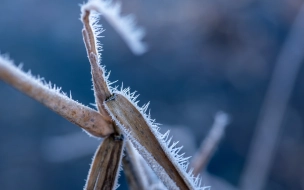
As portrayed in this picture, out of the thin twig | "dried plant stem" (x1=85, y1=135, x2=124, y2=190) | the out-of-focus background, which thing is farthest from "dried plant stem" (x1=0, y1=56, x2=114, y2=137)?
the thin twig

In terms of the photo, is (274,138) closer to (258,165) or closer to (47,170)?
(258,165)

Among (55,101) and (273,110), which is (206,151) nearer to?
(55,101)

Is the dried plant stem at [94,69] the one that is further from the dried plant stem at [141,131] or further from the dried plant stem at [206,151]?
the dried plant stem at [206,151]

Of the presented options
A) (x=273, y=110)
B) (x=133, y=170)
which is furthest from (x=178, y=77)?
(x=133, y=170)

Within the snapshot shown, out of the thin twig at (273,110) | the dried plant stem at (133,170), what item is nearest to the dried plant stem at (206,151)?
the dried plant stem at (133,170)

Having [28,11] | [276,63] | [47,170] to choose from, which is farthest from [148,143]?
[28,11]

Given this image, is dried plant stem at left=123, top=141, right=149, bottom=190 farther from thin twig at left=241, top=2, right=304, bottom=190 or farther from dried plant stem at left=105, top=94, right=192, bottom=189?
thin twig at left=241, top=2, right=304, bottom=190
